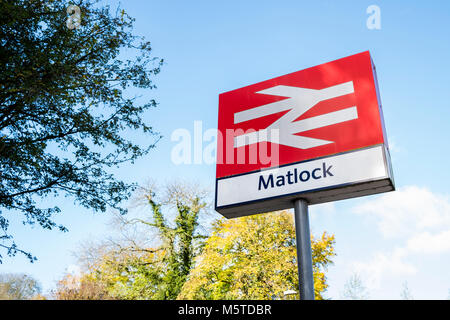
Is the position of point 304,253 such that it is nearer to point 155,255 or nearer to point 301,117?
point 301,117

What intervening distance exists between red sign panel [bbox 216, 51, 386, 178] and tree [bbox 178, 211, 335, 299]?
14606 mm

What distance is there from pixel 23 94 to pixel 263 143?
19.1 ft

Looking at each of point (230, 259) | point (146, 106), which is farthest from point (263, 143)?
point (230, 259)

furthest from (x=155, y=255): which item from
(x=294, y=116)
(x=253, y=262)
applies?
(x=294, y=116)

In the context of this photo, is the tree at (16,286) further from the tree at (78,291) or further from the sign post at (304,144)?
the sign post at (304,144)

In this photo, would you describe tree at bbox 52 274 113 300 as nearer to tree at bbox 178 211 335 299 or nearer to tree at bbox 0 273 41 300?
tree at bbox 178 211 335 299

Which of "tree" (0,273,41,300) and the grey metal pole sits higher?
"tree" (0,273,41,300)

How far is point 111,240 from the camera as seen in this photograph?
906 inches

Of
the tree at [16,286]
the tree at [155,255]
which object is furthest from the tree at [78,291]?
the tree at [16,286]

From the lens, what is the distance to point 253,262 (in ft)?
59.5

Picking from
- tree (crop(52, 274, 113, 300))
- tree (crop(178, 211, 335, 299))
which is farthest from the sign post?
tree (crop(178, 211, 335, 299))

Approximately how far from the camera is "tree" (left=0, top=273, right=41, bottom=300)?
104 feet

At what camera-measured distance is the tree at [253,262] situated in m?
17.7
